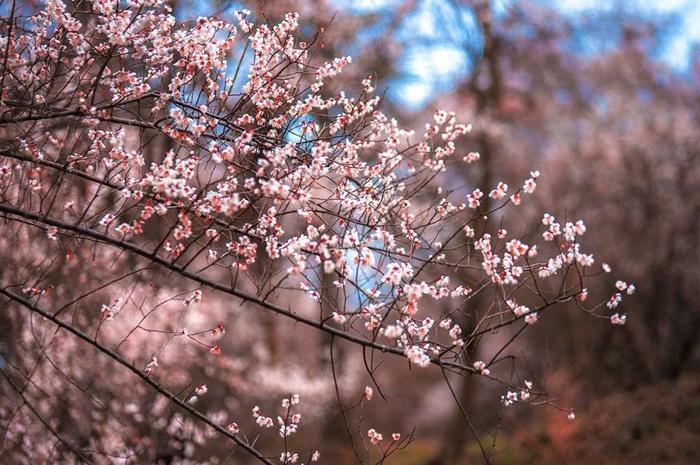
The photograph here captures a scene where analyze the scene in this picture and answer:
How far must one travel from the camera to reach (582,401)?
426 inches

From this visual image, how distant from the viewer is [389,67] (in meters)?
10.1

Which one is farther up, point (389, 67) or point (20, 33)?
point (389, 67)

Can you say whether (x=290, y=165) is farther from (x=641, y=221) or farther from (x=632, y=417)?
(x=641, y=221)

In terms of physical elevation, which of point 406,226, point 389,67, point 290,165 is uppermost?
point 389,67

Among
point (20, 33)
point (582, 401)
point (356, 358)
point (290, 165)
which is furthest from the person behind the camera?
point (356, 358)

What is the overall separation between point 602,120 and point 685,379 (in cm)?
585

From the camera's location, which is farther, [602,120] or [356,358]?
[356,358]

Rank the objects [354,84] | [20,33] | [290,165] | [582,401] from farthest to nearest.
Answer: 1. [582,401]
2. [354,84]
3. [20,33]
4. [290,165]

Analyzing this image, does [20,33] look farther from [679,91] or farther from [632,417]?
[679,91]

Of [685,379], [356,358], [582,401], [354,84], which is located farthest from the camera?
[356,358]

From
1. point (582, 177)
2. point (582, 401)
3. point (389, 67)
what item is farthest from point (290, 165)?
point (582, 177)

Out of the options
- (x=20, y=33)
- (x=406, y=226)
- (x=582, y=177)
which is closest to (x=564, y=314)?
(x=582, y=177)

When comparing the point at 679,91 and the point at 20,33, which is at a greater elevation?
the point at 679,91

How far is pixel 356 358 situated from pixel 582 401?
7.27 m
